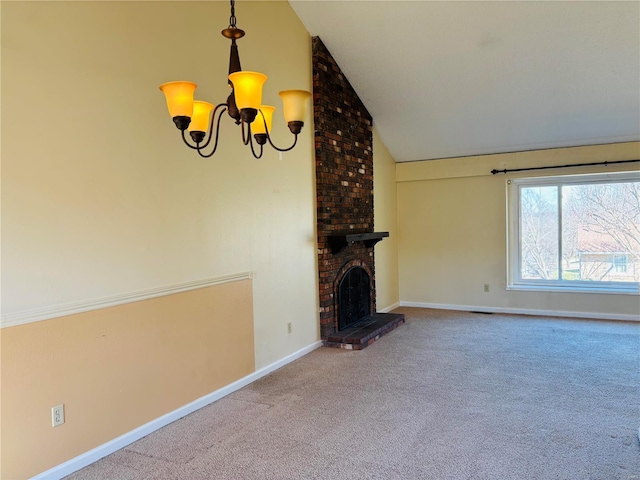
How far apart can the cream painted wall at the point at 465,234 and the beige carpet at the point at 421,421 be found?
4.90ft

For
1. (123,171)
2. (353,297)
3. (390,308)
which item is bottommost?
(390,308)

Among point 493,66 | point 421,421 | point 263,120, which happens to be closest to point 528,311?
point 493,66

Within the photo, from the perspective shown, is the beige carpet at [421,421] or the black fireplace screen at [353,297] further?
the black fireplace screen at [353,297]

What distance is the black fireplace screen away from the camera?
16.5 feet

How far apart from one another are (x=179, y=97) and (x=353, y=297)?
143 inches

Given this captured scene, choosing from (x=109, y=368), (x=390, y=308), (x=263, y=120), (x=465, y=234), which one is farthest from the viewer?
(x=390, y=308)

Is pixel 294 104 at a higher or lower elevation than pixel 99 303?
higher

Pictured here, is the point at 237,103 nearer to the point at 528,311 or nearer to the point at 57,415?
the point at 57,415

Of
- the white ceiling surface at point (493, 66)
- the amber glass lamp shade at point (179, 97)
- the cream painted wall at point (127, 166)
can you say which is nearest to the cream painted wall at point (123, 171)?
the cream painted wall at point (127, 166)

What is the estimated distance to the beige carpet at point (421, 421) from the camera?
2424mm

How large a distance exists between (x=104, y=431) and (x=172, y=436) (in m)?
0.41

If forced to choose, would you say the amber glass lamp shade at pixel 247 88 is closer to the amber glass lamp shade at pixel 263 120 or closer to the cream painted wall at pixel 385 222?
the amber glass lamp shade at pixel 263 120

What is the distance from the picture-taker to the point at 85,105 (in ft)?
8.30

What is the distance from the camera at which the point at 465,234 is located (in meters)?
6.40
